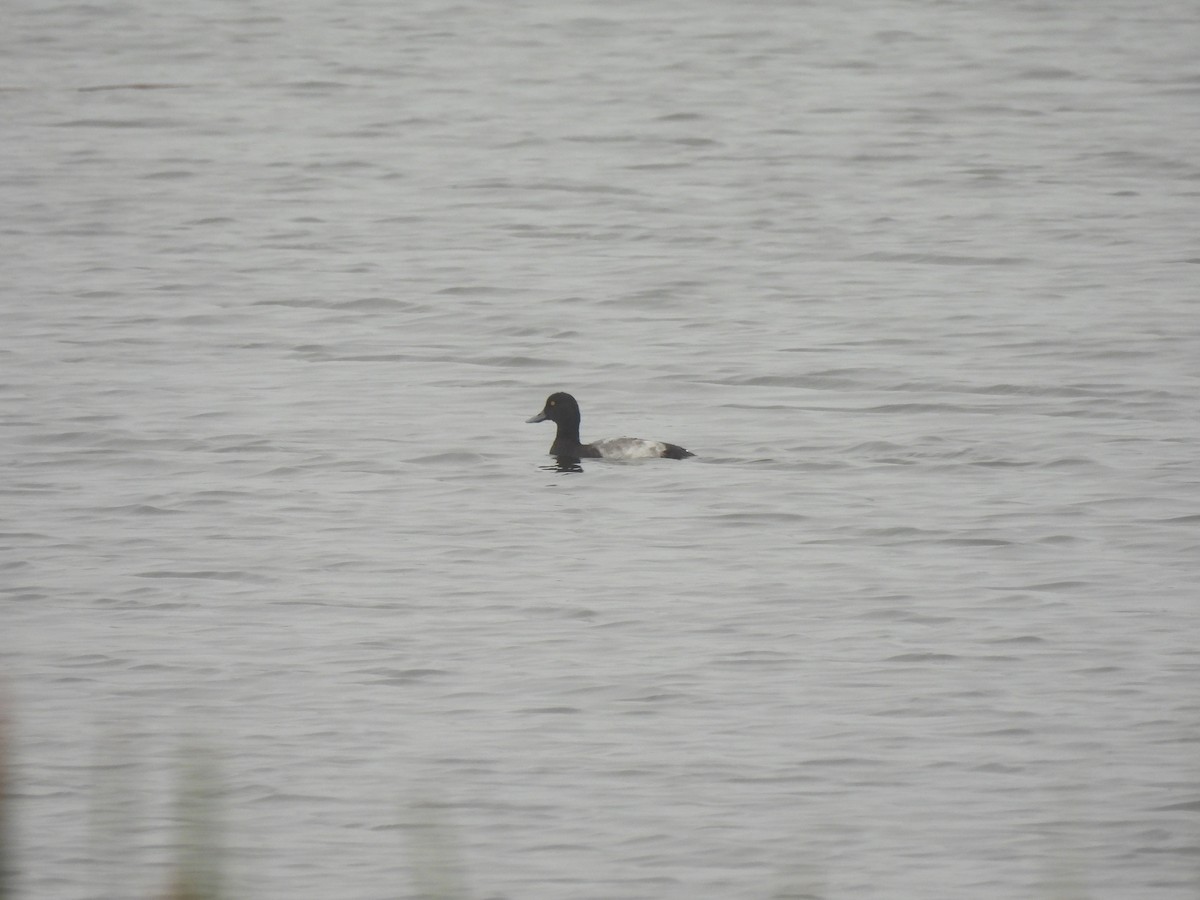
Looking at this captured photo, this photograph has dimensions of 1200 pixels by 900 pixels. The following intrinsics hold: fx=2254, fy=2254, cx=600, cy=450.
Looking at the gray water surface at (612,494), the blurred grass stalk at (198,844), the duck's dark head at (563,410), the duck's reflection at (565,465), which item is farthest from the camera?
the duck's dark head at (563,410)

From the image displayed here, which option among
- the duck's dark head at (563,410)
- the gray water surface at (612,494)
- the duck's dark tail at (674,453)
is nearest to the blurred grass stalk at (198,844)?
the gray water surface at (612,494)

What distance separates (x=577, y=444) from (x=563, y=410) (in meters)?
0.27

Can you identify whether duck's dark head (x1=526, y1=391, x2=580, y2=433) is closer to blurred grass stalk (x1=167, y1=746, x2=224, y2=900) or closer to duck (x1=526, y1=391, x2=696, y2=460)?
duck (x1=526, y1=391, x2=696, y2=460)

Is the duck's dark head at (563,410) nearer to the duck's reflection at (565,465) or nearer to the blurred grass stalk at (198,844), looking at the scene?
the duck's reflection at (565,465)

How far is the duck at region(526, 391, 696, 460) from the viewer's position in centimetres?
1491

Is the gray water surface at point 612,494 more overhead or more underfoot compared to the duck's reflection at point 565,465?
more overhead

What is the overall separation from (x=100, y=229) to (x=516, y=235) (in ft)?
15.0

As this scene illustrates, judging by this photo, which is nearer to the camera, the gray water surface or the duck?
the gray water surface

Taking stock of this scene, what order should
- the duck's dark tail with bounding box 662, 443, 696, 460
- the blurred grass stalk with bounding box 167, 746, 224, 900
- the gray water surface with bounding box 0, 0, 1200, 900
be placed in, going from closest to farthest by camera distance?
the blurred grass stalk with bounding box 167, 746, 224, 900, the gray water surface with bounding box 0, 0, 1200, 900, the duck's dark tail with bounding box 662, 443, 696, 460

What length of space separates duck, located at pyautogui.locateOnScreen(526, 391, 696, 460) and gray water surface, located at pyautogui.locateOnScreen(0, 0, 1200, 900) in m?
0.11

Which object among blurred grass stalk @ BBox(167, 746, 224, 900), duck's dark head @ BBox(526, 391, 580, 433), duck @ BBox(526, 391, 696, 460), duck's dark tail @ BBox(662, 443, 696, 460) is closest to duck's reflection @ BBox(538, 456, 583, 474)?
duck @ BBox(526, 391, 696, 460)

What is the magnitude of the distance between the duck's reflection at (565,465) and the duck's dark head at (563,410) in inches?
8.9

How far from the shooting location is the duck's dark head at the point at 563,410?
1512cm

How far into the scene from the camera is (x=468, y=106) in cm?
3372
